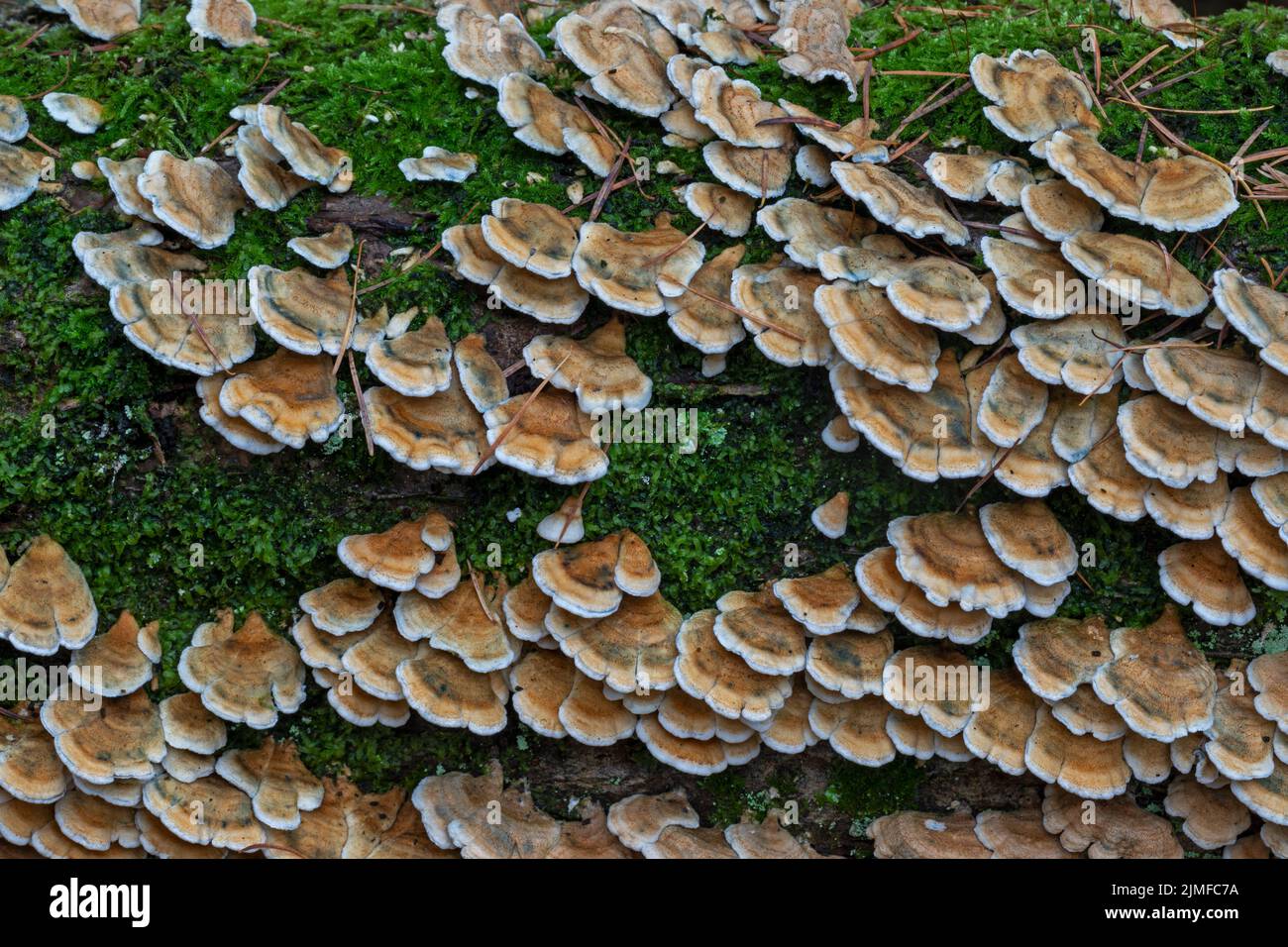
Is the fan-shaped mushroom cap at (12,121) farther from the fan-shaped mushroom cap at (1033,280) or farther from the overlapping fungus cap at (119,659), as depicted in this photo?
the fan-shaped mushroom cap at (1033,280)

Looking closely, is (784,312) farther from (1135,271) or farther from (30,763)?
(30,763)

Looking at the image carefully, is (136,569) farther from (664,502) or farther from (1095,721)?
(1095,721)

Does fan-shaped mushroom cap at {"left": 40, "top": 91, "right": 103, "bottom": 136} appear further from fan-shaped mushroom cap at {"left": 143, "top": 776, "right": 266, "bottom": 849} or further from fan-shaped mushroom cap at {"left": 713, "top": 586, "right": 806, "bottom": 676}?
fan-shaped mushroom cap at {"left": 713, "top": 586, "right": 806, "bottom": 676}

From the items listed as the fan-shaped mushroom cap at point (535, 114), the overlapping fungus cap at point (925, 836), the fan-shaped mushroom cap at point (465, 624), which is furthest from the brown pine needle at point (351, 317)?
the overlapping fungus cap at point (925, 836)

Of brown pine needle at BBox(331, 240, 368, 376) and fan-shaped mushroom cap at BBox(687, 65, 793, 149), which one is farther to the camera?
fan-shaped mushroom cap at BBox(687, 65, 793, 149)

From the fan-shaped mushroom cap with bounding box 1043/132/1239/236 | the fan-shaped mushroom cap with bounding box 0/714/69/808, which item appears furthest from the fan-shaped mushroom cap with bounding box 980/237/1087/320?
the fan-shaped mushroom cap with bounding box 0/714/69/808

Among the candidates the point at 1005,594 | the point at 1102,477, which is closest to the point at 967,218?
the point at 1102,477
